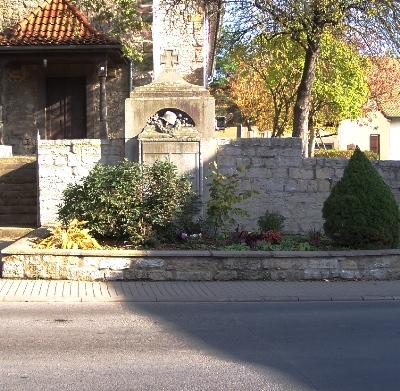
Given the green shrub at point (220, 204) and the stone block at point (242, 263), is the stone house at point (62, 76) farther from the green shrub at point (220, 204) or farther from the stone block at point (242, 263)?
the stone block at point (242, 263)

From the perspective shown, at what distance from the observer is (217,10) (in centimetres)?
1900

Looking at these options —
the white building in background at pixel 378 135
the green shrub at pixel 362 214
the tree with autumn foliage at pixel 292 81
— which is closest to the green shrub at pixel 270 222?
the green shrub at pixel 362 214

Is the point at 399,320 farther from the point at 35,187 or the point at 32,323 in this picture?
the point at 35,187

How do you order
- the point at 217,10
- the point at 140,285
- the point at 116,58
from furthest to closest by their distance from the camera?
the point at 116,58
the point at 217,10
the point at 140,285

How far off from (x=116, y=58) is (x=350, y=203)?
13.1 m

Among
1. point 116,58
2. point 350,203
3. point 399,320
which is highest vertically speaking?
point 116,58

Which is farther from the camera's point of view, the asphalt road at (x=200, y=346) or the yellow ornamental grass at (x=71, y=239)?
the yellow ornamental grass at (x=71, y=239)

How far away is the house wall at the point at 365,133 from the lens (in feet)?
181

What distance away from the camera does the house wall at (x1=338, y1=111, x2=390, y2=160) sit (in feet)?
181

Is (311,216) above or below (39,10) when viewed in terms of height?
below

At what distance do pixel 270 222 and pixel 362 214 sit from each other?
2.18 meters

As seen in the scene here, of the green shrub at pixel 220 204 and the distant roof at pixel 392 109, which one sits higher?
the distant roof at pixel 392 109

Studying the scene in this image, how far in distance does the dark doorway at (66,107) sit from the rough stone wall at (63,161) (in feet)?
28.2

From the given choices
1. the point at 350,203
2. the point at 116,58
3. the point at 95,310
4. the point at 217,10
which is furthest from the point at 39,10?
the point at 95,310
